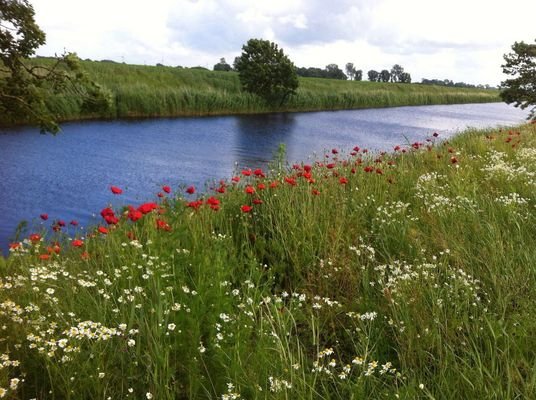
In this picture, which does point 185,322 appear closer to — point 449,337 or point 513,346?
point 449,337

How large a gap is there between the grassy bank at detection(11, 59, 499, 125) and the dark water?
1.69m

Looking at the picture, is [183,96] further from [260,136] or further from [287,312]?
[287,312]

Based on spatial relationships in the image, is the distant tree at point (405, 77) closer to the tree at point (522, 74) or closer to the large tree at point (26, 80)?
the tree at point (522, 74)

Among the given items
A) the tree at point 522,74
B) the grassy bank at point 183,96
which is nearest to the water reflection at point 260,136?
the grassy bank at point 183,96

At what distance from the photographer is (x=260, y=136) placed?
85.3 ft

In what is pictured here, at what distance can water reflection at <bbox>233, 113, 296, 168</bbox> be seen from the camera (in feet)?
64.8

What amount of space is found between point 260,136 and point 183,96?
9.00m

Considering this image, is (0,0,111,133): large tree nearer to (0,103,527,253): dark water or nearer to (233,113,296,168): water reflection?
(0,103,527,253): dark water

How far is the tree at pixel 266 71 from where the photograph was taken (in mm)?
38688

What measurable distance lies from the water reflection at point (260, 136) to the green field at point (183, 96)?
2493 millimetres

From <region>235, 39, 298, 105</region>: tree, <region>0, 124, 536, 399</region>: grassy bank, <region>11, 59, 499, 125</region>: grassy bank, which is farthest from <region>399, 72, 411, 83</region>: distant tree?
<region>0, 124, 536, 399</region>: grassy bank

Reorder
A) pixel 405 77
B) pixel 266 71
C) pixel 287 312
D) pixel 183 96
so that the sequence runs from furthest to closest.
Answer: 1. pixel 405 77
2. pixel 266 71
3. pixel 183 96
4. pixel 287 312

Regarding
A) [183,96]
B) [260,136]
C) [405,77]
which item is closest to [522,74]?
[260,136]

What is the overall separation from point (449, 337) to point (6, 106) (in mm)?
5279
